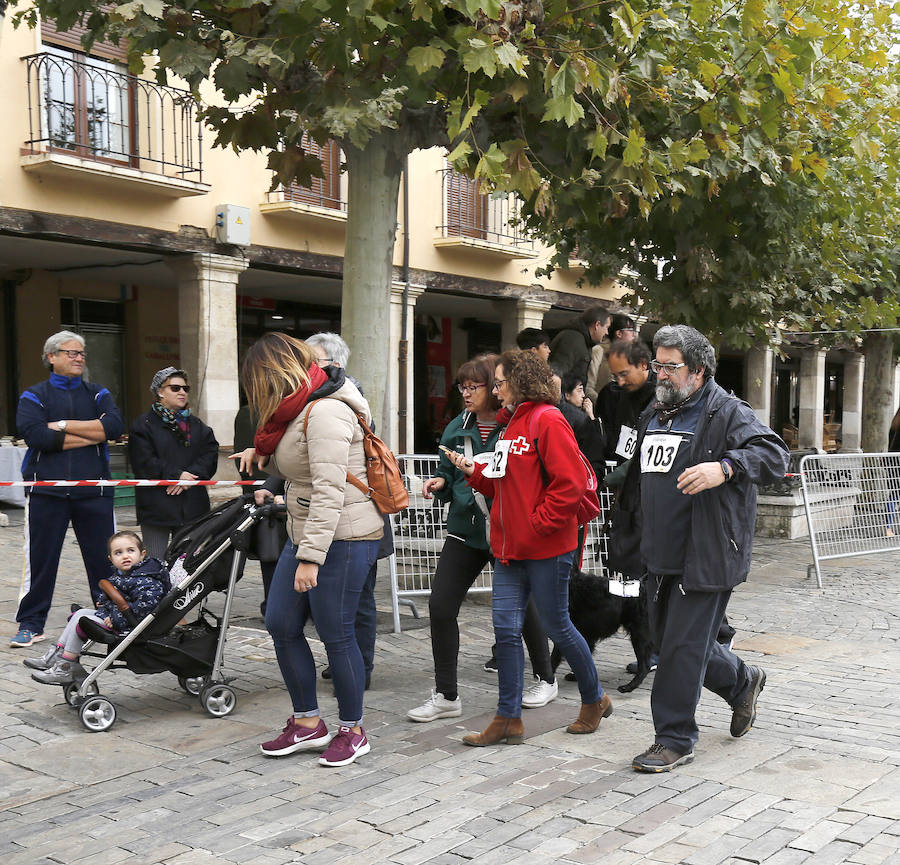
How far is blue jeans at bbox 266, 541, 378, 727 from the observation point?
4629 millimetres

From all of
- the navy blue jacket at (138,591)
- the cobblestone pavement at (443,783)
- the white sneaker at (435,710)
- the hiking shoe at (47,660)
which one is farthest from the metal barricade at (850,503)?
the hiking shoe at (47,660)

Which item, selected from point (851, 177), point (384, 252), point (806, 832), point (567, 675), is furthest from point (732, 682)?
point (851, 177)

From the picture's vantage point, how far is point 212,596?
9273 mm

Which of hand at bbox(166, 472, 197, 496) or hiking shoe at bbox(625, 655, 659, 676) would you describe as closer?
hiking shoe at bbox(625, 655, 659, 676)

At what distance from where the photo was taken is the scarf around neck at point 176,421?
7.05 m

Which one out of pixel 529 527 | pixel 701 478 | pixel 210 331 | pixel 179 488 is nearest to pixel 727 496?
pixel 701 478

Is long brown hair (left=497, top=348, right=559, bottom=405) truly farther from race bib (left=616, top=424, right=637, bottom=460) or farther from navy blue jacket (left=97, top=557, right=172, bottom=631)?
navy blue jacket (left=97, top=557, right=172, bottom=631)

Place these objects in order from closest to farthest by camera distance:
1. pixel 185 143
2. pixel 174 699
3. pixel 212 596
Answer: pixel 174 699 → pixel 212 596 → pixel 185 143

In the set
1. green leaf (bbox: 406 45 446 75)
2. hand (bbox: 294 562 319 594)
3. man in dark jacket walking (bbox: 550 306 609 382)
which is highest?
green leaf (bbox: 406 45 446 75)

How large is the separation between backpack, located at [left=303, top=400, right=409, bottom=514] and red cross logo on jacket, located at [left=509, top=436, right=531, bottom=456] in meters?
0.59

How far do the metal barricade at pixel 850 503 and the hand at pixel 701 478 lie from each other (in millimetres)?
6260

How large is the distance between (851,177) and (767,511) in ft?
15.2

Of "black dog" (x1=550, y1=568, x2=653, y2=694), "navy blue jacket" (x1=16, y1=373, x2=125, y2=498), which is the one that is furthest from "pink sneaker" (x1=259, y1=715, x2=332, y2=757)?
"navy blue jacket" (x1=16, y1=373, x2=125, y2=498)

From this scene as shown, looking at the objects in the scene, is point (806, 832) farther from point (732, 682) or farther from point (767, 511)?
point (767, 511)
